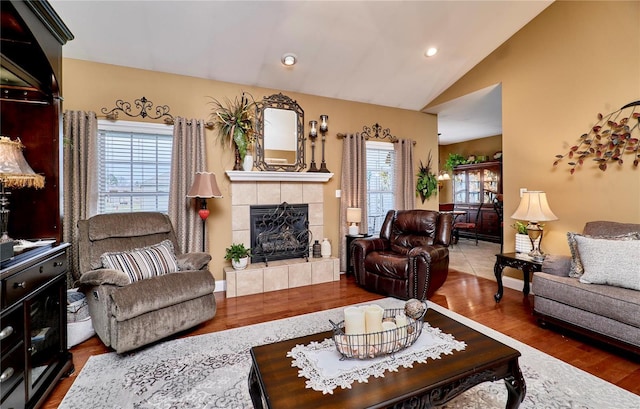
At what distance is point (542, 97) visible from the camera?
11.8ft

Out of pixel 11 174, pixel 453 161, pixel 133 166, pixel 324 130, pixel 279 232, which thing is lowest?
pixel 279 232

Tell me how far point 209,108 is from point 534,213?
402 centimetres

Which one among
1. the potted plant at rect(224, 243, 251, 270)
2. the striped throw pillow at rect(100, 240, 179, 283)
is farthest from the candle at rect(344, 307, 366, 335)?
the potted plant at rect(224, 243, 251, 270)

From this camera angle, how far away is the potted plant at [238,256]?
369 cm

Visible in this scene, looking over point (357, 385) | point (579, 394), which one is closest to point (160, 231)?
point (357, 385)

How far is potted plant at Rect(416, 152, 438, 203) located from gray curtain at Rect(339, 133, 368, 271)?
1196 mm

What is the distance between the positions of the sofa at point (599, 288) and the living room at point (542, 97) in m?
0.25

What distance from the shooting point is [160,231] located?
10.1 feet

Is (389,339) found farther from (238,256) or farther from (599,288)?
(238,256)

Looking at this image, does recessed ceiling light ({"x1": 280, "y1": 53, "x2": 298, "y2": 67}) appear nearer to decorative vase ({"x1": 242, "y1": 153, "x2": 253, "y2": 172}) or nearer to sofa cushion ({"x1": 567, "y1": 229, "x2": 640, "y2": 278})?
decorative vase ({"x1": 242, "y1": 153, "x2": 253, "y2": 172})

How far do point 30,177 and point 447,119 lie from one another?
623 centimetres

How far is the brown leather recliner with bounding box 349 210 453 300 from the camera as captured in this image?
3.31 m

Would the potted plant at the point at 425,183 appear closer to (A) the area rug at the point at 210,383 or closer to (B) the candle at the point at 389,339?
(A) the area rug at the point at 210,383

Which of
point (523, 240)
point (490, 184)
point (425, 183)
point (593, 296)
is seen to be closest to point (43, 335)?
point (593, 296)
